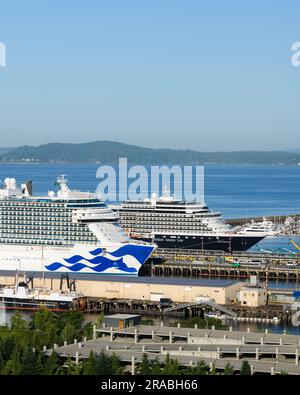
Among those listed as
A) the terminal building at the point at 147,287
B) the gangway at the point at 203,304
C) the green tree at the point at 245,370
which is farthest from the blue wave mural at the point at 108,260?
→ the green tree at the point at 245,370

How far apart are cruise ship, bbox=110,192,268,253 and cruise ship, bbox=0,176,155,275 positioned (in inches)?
369

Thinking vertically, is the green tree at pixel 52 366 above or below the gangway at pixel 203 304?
above

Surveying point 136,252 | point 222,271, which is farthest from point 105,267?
point 222,271

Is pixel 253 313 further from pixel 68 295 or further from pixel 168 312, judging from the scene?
pixel 68 295

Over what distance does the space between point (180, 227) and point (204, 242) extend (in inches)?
55.7

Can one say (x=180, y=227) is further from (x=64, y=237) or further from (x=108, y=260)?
(x=108, y=260)

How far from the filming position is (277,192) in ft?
339

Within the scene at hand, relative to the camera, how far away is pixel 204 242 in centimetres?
4972

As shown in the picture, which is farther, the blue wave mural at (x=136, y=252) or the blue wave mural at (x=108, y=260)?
the blue wave mural at (x=136, y=252)

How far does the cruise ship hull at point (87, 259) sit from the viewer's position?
37.8m

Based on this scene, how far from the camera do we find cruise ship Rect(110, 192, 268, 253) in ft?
163

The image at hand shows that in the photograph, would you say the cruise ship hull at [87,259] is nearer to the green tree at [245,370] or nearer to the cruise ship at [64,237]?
the cruise ship at [64,237]
